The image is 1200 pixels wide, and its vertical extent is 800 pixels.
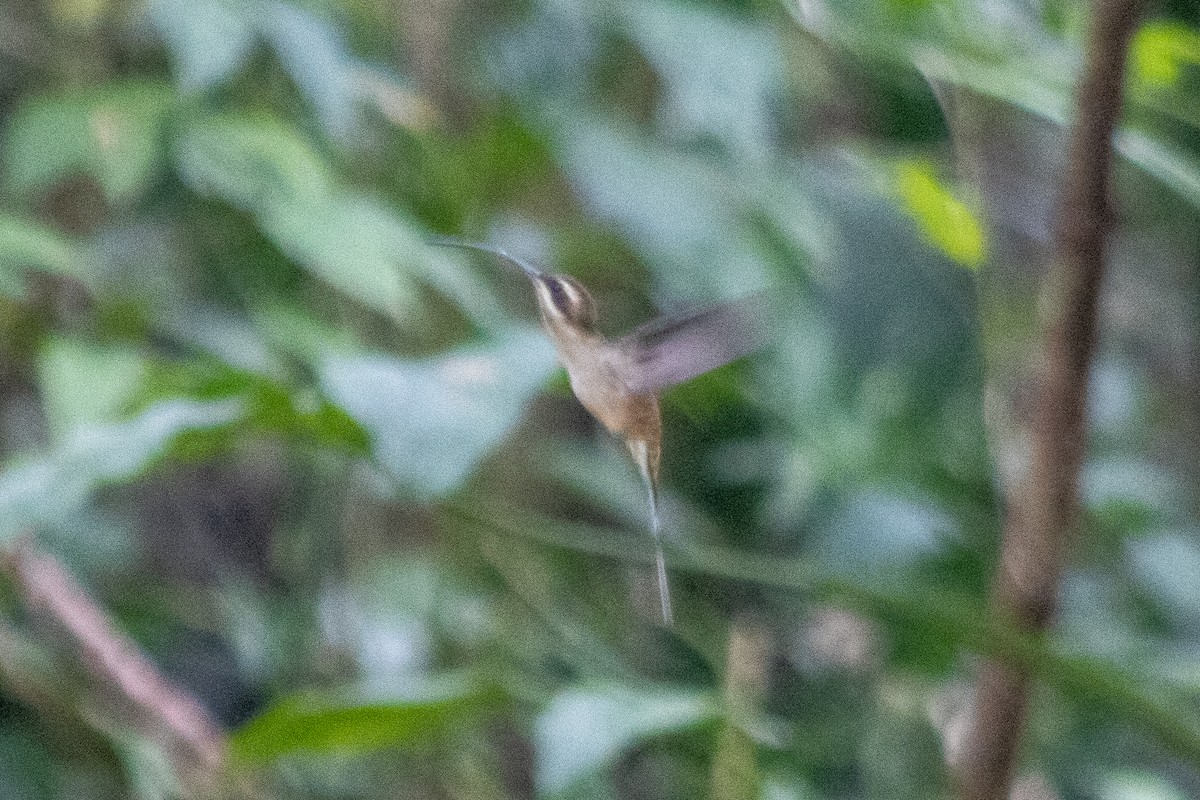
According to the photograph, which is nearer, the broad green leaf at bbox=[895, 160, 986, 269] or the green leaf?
the broad green leaf at bbox=[895, 160, 986, 269]

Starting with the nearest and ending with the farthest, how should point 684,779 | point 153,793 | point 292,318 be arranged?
point 153,793
point 292,318
point 684,779

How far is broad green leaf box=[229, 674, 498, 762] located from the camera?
805 millimetres

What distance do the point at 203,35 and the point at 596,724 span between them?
59 centimetres

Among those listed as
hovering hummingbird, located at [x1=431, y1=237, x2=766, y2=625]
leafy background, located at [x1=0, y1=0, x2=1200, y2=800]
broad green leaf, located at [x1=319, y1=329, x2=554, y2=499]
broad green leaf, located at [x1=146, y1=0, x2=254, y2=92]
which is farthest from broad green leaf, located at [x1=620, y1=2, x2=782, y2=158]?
hovering hummingbird, located at [x1=431, y1=237, x2=766, y2=625]

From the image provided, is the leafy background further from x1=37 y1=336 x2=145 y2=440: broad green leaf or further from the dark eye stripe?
the dark eye stripe

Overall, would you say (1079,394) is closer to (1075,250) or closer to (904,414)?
(1075,250)

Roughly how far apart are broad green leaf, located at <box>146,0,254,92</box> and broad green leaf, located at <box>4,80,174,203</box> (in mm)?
98

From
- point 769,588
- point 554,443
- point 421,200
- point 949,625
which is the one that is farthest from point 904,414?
point 949,625

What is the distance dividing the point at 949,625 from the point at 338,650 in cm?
92

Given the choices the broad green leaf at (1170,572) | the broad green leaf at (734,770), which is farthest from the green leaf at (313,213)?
the broad green leaf at (1170,572)

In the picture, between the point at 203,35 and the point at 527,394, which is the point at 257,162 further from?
the point at 527,394

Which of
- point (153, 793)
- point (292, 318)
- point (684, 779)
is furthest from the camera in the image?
point (684, 779)

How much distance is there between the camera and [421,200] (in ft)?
4.84

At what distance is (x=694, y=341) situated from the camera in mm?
634
